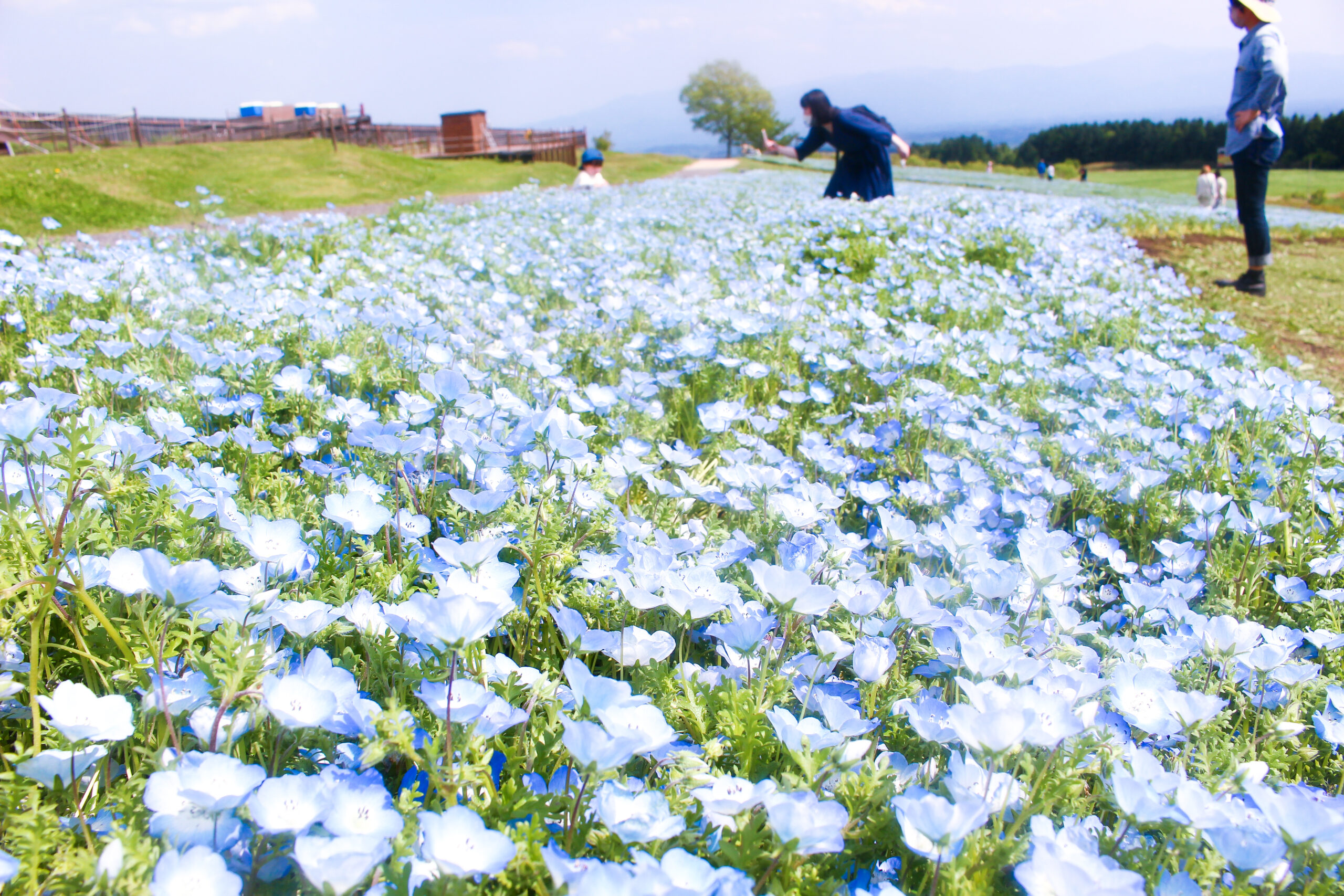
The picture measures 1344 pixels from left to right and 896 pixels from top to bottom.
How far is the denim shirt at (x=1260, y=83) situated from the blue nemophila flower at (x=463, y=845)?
7.22m

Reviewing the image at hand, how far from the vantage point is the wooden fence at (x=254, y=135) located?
21656mm

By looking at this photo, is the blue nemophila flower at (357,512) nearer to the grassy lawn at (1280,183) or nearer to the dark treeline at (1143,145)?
the grassy lawn at (1280,183)

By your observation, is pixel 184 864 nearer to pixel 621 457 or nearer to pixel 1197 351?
pixel 621 457

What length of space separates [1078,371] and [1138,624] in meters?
1.89

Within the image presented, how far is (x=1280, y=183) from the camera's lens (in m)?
32.1

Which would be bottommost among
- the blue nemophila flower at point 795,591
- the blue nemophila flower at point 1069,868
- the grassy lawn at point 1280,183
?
the blue nemophila flower at point 1069,868

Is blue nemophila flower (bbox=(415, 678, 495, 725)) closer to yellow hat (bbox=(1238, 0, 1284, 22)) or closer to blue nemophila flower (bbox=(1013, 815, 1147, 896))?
blue nemophila flower (bbox=(1013, 815, 1147, 896))

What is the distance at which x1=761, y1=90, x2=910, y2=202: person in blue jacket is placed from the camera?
29.0 ft

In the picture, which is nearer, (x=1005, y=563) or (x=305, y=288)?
(x=1005, y=563)

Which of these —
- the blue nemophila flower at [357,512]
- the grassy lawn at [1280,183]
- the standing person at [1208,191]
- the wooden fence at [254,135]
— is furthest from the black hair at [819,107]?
the grassy lawn at [1280,183]

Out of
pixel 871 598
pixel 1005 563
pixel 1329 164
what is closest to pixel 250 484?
pixel 871 598

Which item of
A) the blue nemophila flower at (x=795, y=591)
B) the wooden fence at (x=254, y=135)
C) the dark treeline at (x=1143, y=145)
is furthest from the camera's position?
the dark treeline at (x=1143, y=145)

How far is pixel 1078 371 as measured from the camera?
3.33 metres

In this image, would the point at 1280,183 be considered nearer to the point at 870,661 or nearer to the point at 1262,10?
the point at 1262,10
